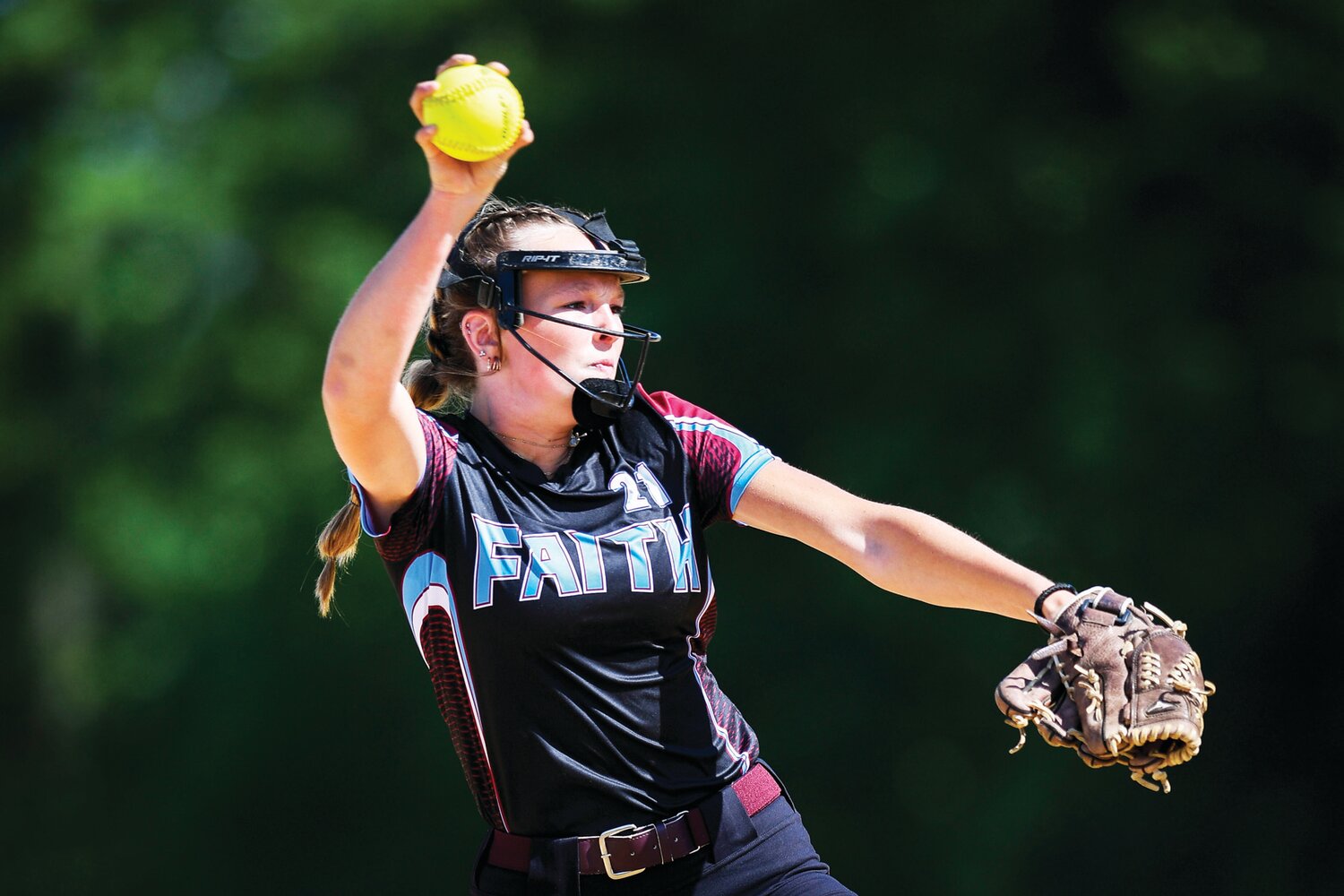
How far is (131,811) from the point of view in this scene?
26.3 ft

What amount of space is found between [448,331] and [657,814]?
3.44 feet

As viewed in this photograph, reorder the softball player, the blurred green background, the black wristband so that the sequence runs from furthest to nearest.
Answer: the blurred green background
the softball player
the black wristband

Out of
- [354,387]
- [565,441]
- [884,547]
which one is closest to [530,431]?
[565,441]

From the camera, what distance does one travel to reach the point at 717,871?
269 centimetres

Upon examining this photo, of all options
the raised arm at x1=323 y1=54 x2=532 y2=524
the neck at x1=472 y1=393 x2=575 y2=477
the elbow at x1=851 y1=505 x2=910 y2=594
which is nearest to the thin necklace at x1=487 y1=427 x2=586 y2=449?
the neck at x1=472 y1=393 x2=575 y2=477

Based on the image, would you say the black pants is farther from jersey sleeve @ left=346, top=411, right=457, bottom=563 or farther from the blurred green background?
the blurred green background

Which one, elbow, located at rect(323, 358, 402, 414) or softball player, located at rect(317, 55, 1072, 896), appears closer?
elbow, located at rect(323, 358, 402, 414)

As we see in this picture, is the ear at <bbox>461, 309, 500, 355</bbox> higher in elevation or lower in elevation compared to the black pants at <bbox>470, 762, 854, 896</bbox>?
higher

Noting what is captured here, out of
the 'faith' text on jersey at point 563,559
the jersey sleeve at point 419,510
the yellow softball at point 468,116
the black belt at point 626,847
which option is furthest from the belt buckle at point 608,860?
the yellow softball at point 468,116

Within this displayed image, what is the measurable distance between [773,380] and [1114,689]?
518cm

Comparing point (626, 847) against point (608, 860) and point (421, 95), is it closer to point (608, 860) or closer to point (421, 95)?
point (608, 860)

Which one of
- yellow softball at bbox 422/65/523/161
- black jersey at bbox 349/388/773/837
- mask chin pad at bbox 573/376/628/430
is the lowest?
black jersey at bbox 349/388/773/837

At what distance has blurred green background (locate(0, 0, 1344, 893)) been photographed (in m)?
7.00

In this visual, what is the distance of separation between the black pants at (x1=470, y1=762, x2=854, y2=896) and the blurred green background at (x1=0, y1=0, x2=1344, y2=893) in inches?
178
